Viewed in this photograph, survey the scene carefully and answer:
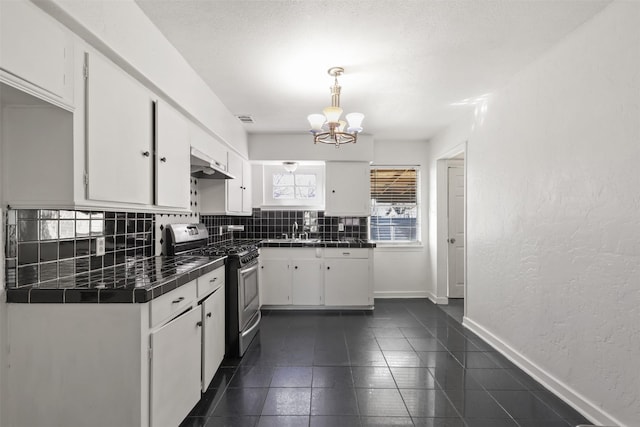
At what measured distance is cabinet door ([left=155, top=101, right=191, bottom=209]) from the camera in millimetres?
2045

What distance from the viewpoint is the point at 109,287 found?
1424 mm

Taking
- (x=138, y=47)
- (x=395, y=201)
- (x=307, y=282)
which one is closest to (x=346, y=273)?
(x=307, y=282)

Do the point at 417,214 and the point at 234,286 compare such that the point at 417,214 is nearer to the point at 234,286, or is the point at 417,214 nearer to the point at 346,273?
the point at 346,273

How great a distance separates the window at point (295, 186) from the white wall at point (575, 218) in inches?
104

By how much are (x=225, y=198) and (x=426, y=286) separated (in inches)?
134

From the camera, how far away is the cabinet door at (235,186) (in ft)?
12.1

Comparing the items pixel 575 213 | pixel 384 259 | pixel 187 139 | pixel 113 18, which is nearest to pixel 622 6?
pixel 575 213

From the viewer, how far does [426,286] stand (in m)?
4.95

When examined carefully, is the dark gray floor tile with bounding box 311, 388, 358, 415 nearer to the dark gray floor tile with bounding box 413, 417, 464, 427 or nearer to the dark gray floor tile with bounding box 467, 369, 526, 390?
the dark gray floor tile with bounding box 413, 417, 464, 427

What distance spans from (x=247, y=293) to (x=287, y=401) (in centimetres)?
112

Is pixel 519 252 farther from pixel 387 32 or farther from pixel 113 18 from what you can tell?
pixel 113 18

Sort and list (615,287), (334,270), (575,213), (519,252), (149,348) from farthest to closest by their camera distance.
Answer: (334,270), (519,252), (575,213), (615,287), (149,348)

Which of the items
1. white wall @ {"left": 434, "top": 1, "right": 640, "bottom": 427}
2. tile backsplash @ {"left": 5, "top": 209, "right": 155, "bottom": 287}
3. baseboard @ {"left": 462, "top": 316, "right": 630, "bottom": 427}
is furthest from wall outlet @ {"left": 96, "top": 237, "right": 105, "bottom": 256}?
baseboard @ {"left": 462, "top": 316, "right": 630, "bottom": 427}

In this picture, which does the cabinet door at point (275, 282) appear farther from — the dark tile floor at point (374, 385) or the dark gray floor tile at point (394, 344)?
the dark gray floor tile at point (394, 344)
